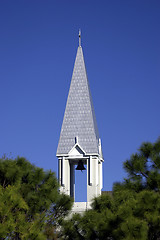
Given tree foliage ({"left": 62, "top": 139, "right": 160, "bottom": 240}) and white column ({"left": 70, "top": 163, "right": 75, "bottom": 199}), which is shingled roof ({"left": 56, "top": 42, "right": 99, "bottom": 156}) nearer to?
white column ({"left": 70, "top": 163, "right": 75, "bottom": 199})

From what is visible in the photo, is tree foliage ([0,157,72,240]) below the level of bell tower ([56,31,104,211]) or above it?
below

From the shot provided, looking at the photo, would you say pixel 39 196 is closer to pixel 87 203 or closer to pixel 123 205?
pixel 123 205

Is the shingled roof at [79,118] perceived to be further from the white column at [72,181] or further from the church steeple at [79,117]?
the white column at [72,181]

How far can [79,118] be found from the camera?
38.1m

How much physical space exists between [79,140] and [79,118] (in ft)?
4.42

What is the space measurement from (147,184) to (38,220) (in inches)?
194

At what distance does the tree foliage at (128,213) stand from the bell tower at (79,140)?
10.9 metres

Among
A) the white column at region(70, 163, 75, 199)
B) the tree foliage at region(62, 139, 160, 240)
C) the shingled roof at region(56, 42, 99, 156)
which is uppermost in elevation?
Answer: the shingled roof at region(56, 42, 99, 156)

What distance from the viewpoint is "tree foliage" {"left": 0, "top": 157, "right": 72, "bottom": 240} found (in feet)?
71.2

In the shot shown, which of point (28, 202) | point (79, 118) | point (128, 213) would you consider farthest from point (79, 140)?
point (128, 213)

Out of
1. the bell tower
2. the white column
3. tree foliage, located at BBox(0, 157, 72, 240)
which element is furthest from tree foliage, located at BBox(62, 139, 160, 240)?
the white column

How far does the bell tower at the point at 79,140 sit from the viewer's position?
37.1m

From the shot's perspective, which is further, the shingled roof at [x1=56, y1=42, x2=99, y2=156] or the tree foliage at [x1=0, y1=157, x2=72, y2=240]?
the shingled roof at [x1=56, y1=42, x2=99, y2=156]

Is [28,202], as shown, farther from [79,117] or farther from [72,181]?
[79,117]
